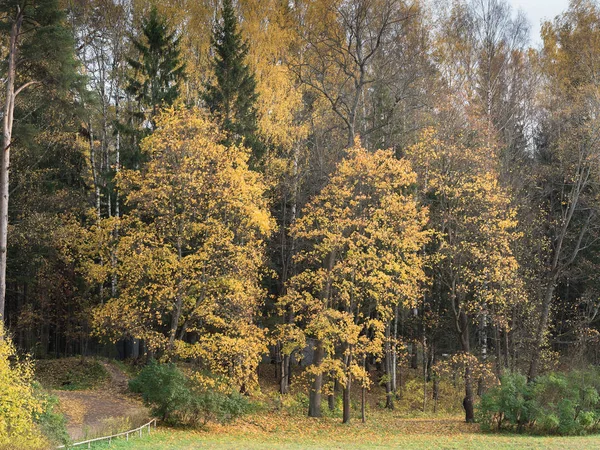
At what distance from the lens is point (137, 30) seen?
1161 inches

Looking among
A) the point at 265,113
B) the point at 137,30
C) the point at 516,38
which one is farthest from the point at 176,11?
the point at 516,38

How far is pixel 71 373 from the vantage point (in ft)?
76.6

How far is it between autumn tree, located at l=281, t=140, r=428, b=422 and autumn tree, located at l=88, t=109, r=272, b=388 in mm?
1896

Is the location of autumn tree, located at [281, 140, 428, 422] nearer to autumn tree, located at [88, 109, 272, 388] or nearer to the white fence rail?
autumn tree, located at [88, 109, 272, 388]

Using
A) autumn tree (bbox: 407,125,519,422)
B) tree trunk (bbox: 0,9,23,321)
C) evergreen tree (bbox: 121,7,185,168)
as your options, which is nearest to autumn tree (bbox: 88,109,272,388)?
tree trunk (bbox: 0,9,23,321)

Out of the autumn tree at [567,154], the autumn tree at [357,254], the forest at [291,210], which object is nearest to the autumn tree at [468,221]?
the forest at [291,210]

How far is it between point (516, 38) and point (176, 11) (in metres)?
16.8

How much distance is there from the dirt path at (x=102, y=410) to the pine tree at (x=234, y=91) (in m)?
9.84

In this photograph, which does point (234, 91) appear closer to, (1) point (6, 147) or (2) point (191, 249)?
(2) point (191, 249)

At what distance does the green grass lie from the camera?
22219mm

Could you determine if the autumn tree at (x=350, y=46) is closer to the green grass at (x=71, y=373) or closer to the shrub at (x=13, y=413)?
the green grass at (x=71, y=373)

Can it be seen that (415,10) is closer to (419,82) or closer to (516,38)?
(419,82)

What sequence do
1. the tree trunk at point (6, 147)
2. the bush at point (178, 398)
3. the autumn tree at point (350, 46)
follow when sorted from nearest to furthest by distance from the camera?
the tree trunk at point (6, 147) → the bush at point (178, 398) → the autumn tree at point (350, 46)

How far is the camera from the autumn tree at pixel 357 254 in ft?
63.7
